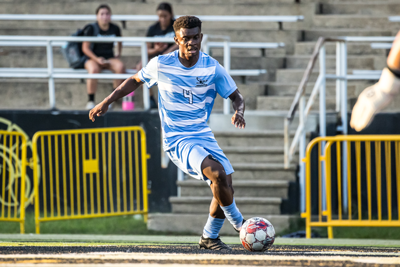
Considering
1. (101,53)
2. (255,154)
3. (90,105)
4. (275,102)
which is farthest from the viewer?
(275,102)

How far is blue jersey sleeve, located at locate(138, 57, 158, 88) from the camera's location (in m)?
5.86

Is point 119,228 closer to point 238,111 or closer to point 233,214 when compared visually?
point 233,214

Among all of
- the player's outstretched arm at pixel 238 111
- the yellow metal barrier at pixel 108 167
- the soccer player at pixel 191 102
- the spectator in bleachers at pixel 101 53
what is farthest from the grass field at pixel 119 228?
the player's outstretched arm at pixel 238 111

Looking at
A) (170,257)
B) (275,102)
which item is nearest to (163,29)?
(275,102)

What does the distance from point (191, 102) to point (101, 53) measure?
218 inches

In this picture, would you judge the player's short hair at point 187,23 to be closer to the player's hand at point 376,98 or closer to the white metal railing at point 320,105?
the player's hand at point 376,98

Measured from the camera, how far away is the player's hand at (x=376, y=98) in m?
3.84

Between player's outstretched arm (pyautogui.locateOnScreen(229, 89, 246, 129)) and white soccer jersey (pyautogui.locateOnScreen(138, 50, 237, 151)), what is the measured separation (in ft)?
0.24

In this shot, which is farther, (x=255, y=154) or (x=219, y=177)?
(x=255, y=154)

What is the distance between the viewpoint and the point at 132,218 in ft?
32.8

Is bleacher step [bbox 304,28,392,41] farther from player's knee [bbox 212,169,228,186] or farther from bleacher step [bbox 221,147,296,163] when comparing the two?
player's knee [bbox 212,169,228,186]

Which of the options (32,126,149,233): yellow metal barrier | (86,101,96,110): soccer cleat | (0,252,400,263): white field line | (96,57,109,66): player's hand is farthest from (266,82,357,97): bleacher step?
(0,252,400,263): white field line

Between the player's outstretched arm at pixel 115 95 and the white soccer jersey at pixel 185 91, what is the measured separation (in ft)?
0.76

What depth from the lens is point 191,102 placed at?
577 centimetres
